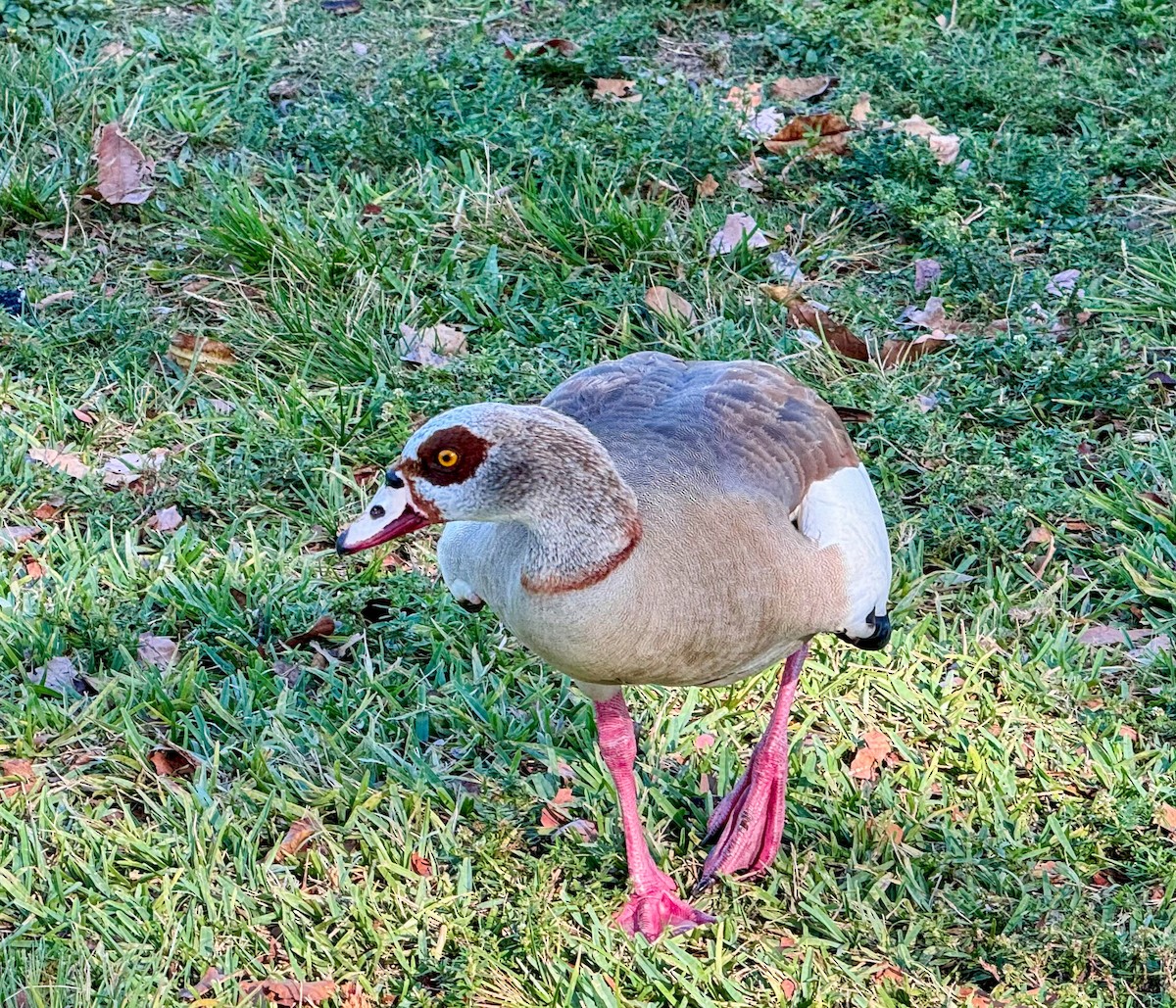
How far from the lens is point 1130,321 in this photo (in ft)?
16.9

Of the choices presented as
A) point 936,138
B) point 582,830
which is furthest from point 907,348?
point 582,830

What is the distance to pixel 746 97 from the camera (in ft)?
20.2

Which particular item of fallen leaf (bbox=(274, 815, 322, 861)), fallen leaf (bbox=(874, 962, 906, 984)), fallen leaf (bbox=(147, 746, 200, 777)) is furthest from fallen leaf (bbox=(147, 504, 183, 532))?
fallen leaf (bbox=(874, 962, 906, 984))

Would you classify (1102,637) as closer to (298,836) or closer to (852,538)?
(852,538)

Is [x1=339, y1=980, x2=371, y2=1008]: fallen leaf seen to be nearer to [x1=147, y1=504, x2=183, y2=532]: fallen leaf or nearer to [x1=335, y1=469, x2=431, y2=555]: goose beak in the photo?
[x1=335, y1=469, x2=431, y2=555]: goose beak

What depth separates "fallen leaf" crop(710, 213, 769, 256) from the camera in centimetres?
532

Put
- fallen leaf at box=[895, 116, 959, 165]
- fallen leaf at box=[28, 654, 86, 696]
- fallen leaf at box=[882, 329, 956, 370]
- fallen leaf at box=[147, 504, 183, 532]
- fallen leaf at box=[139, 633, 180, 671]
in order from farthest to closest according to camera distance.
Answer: fallen leaf at box=[895, 116, 959, 165] → fallen leaf at box=[882, 329, 956, 370] → fallen leaf at box=[147, 504, 183, 532] → fallen leaf at box=[139, 633, 180, 671] → fallen leaf at box=[28, 654, 86, 696]

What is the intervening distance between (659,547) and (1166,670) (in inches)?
72.2

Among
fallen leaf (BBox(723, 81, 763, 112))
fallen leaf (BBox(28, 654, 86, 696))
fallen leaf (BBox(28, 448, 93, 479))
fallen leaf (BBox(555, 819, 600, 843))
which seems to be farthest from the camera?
fallen leaf (BBox(723, 81, 763, 112))

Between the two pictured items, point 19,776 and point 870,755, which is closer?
point 19,776

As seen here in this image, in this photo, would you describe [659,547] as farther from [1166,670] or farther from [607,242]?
[607,242]

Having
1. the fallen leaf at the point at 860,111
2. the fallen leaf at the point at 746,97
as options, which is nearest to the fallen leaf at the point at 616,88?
the fallen leaf at the point at 746,97

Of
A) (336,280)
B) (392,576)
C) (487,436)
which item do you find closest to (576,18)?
(336,280)

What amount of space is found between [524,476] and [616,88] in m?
3.90
